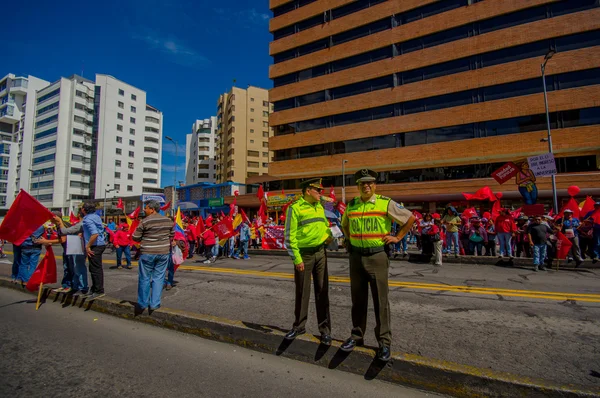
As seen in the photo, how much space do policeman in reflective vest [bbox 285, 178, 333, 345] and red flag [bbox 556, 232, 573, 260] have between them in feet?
32.5

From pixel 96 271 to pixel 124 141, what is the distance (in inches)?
3186

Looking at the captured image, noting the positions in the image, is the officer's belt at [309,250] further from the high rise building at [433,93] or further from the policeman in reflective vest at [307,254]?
the high rise building at [433,93]

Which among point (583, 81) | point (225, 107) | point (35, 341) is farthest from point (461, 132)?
point (225, 107)

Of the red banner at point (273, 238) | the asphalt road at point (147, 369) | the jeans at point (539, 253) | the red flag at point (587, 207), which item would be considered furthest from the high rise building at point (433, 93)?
the asphalt road at point (147, 369)

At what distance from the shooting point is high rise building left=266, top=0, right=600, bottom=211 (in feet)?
80.6

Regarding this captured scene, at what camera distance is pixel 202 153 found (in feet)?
303

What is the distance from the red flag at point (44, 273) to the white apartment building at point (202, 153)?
78736mm

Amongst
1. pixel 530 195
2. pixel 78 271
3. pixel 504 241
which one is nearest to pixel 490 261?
pixel 504 241

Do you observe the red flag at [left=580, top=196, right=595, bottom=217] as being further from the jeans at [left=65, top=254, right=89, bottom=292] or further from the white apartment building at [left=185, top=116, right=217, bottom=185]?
the white apartment building at [left=185, top=116, right=217, bottom=185]

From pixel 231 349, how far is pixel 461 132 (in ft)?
98.5

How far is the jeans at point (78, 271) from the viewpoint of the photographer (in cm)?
633

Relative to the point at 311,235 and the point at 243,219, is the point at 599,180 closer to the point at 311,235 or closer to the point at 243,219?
the point at 243,219

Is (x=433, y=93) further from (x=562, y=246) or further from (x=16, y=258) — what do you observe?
(x=16, y=258)

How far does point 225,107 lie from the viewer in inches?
2940
